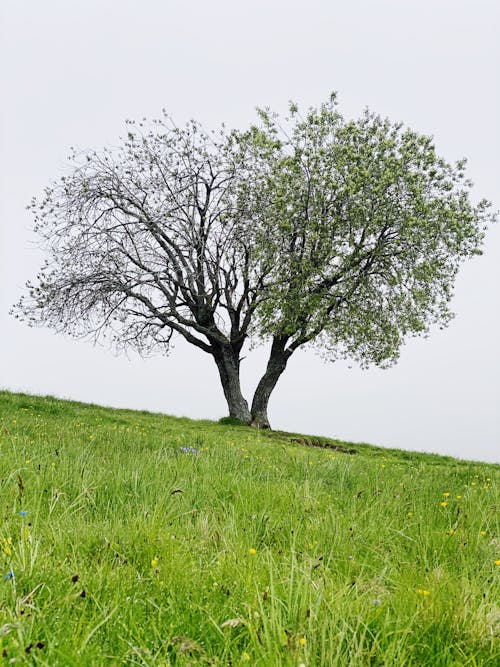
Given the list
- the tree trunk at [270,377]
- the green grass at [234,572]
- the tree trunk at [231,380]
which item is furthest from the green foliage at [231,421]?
the green grass at [234,572]

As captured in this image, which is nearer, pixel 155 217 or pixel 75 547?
pixel 75 547

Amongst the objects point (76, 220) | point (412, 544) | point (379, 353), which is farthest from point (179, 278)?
point (412, 544)

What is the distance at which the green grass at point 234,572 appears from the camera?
7.57 ft

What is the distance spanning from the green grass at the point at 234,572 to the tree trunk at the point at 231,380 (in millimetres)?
19791

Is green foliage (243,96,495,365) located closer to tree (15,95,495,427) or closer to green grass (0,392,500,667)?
tree (15,95,495,427)

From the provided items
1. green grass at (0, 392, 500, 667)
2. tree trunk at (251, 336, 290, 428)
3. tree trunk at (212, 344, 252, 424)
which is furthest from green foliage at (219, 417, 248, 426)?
green grass at (0, 392, 500, 667)

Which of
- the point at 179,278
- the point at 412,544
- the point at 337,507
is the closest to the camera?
the point at 412,544

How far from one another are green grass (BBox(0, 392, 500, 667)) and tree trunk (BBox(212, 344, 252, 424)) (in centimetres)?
1979

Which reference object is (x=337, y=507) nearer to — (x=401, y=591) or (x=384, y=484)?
(x=384, y=484)

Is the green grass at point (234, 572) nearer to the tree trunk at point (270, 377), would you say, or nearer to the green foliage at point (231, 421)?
the green foliage at point (231, 421)

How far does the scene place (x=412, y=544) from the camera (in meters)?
4.42

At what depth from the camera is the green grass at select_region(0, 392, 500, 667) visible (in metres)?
2.31

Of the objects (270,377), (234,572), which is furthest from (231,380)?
(234,572)

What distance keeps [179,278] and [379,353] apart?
10495mm
